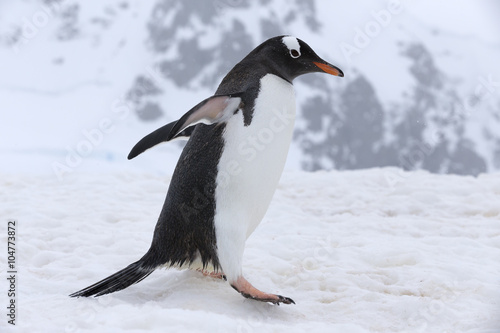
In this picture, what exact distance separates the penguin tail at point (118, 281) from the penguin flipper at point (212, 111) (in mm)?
609

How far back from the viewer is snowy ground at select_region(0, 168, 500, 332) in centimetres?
190

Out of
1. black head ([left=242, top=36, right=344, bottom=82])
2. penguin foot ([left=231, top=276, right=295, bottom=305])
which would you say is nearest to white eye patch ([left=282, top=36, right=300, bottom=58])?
black head ([left=242, top=36, right=344, bottom=82])

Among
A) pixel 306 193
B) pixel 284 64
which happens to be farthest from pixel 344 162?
pixel 284 64

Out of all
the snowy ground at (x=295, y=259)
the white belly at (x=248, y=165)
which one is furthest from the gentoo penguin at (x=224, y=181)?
the snowy ground at (x=295, y=259)

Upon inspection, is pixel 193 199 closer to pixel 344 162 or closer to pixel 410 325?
pixel 410 325

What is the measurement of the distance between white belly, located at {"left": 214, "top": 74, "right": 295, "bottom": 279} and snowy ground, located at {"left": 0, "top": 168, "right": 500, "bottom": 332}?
12.4 inches

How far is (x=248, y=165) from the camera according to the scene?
84.5 inches

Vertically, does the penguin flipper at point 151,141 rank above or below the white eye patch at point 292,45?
below

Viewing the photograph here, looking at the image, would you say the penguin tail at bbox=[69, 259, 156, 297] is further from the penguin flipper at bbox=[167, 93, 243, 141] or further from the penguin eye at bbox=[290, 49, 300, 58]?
the penguin eye at bbox=[290, 49, 300, 58]

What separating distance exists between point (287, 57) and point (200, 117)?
60cm

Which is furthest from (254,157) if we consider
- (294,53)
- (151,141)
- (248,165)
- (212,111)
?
(294,53)

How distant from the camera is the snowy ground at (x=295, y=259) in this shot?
190 centimetres

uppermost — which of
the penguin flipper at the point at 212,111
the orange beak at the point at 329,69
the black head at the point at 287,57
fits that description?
the black head at the point at 287,57

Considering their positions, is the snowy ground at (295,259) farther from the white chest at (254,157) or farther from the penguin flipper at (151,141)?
the penguin flipper at (151,141)
